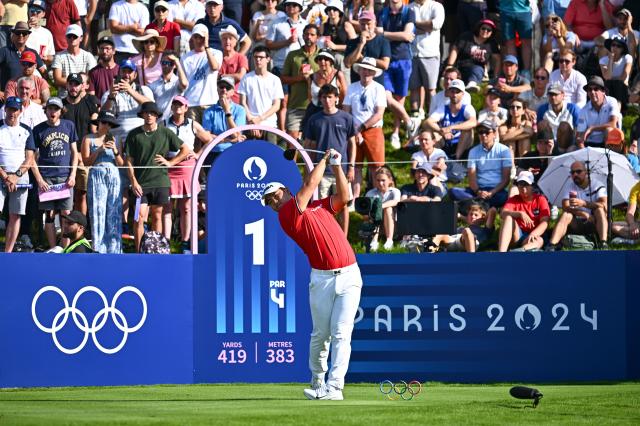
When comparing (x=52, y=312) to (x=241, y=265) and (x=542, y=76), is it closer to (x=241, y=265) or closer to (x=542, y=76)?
(x=241, y=265)

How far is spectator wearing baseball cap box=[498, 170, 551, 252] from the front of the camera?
54.7 feet

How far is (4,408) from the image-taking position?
12.0 metres

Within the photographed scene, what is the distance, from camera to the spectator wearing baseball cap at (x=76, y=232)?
15.7 meters

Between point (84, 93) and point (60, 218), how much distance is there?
3.84 metres

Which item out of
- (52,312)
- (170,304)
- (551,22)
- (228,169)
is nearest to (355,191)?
(228,169)

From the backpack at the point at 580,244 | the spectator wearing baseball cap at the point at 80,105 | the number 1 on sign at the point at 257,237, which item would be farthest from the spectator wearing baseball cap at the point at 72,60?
the backpack at the point at 580,244

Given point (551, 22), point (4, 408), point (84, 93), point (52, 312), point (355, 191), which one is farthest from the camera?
point (551, 22)

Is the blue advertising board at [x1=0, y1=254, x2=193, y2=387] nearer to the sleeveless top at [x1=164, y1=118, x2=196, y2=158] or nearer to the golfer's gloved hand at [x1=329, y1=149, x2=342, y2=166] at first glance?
the sleeveless top at [x1=164, y1=118, x2=196, y2=158]

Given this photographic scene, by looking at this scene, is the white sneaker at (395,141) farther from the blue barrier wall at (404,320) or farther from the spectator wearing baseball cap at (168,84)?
the blue barrier wall at (404,320)

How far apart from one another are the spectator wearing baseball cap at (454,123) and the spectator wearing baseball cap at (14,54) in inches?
259

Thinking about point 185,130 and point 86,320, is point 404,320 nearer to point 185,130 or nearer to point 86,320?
point 86,320

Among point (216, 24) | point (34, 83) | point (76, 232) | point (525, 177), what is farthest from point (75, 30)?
point (525, 177)

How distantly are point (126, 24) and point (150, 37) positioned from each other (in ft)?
5.42

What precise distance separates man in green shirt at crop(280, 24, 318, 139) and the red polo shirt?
7.66 metres
